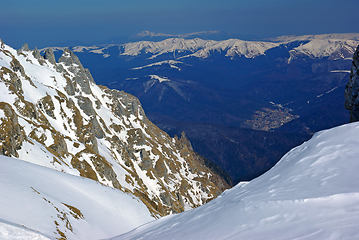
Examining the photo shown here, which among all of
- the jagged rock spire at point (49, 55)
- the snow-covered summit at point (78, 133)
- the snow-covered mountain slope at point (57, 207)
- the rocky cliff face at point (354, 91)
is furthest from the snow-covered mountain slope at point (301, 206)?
the jagged rock spire at point (49, 55)

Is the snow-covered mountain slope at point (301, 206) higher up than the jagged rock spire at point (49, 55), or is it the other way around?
the jagged rock spire at point (49, 55)

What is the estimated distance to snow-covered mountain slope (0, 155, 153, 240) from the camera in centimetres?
1853

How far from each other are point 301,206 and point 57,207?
68.1 feet

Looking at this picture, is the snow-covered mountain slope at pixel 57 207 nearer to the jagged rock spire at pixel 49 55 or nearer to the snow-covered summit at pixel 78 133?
the snow-covered summit at pixel 78 133

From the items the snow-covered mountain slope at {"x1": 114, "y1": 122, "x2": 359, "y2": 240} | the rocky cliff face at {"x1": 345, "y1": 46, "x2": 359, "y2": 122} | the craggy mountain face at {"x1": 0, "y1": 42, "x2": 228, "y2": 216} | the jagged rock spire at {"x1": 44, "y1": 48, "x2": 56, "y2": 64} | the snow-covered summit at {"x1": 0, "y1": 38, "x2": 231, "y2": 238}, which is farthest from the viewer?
the jagged rock spire at {"x1": 44, "y1": 48, "x2": 56, "y2": 64}

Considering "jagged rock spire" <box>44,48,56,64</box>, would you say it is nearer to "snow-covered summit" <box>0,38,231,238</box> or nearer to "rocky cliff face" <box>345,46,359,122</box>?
"snow-covered summit" <box>0,38,231,238</box>

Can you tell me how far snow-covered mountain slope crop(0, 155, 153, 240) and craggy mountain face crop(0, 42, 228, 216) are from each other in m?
8.98

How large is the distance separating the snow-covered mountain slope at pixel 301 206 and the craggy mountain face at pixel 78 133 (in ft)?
108

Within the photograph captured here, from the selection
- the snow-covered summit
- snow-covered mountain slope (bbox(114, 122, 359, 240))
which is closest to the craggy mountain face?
the snow-covered summit

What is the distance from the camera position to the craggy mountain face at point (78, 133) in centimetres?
4634

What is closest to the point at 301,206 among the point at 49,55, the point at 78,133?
the point at 78,133

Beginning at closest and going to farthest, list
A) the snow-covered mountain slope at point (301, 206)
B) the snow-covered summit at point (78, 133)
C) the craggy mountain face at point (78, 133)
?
1. the snow-covered mountain slope at point (301, 206)
2. the snow-covered summit at point (78, 133)
3. the craggy mountain face at point (78, 133)

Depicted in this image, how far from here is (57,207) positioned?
906 inches

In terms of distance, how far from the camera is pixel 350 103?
31375mm
